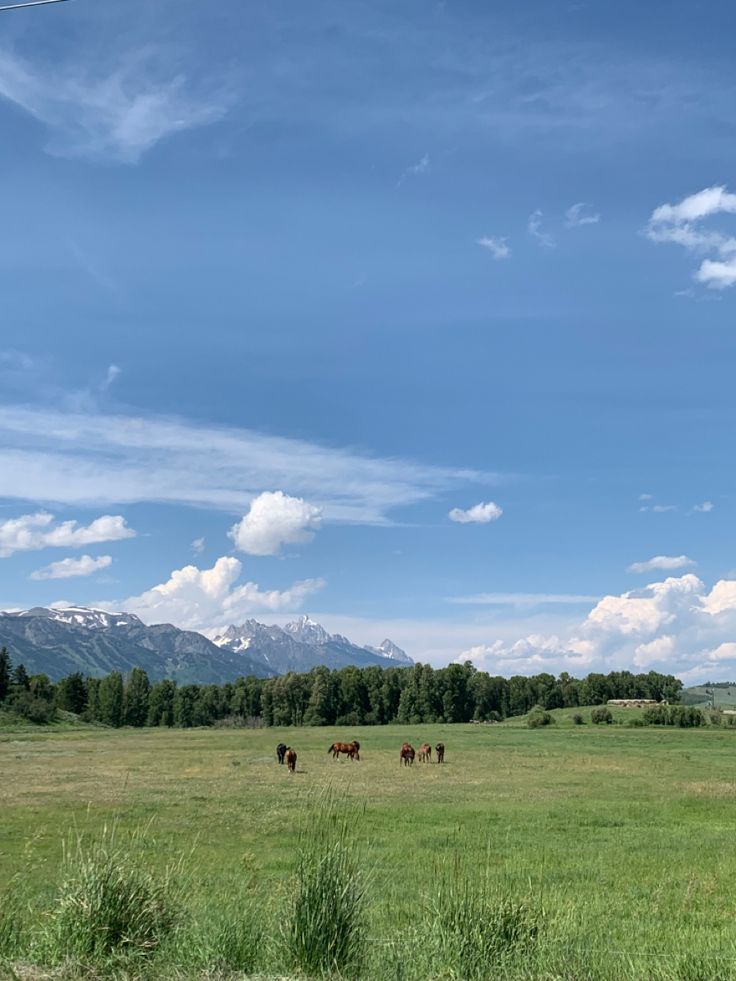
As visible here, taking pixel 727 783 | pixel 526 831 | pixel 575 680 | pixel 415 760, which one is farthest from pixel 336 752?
pixel 575 680

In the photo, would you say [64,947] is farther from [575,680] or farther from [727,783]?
[575,680]

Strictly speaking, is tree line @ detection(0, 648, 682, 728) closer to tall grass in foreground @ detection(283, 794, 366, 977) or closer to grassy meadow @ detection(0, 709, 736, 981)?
grassy meadow @ detection(0, 709, 736, 981)

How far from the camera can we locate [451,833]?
20.7m

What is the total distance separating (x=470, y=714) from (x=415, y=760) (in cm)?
11357

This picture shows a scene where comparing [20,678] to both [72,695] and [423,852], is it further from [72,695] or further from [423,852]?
[423,852]

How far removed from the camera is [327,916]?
7.72 m

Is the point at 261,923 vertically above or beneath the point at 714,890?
above

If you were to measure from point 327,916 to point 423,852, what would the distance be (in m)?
11.2

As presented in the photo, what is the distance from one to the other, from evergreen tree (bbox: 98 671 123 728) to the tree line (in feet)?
0.67

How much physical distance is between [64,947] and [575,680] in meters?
186

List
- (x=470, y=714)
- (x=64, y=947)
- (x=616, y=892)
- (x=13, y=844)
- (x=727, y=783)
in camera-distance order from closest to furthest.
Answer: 1. (x=64, y=947)
2. (x=616, y=892)
3. (x=13, y=844)
4. (x=727, y=783)
5. (x=470, y=714)

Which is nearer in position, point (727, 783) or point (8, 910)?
point (8, 910)

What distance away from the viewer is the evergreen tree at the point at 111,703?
16275 cm

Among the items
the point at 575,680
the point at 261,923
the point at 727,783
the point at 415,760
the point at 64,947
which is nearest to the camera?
the point at 64,947
